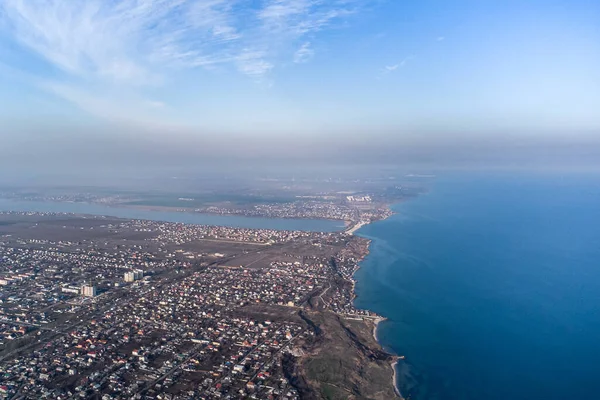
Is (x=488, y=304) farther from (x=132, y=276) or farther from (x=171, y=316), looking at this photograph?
(x=132, y=276)

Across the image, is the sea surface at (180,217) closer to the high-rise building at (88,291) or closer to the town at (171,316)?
the town at (171,316)

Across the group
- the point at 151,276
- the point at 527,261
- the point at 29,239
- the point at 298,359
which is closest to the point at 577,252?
the point at 527,261

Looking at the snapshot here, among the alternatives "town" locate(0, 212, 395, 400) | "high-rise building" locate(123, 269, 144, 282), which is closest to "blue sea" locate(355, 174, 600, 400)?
"town" locate(0, 212, 395, 400)

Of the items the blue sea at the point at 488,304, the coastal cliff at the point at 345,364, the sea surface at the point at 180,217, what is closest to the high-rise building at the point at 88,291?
the coastal cliff at the point at 345,364

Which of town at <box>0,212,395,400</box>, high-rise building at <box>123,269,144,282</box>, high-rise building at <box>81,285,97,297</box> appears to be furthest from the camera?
high-rise building at <box>123,269,144,282</box>

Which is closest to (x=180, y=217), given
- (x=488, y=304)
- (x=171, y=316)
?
(x=171, y=316)

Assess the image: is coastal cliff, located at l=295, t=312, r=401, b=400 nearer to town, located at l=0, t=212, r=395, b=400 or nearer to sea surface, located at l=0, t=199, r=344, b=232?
town, located at l=0, t=212, r=395, b=400
